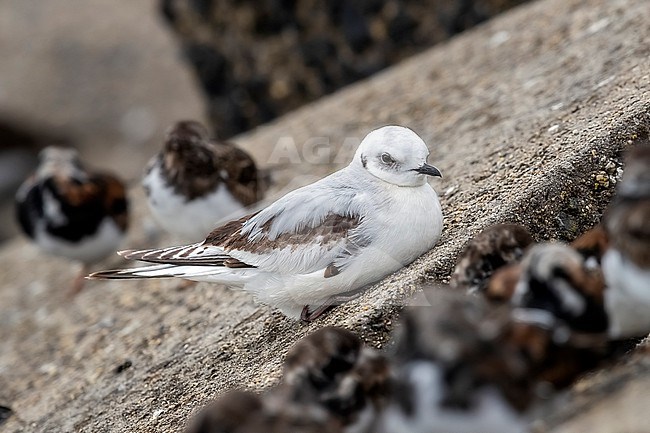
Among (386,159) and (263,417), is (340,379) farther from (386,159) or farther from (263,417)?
(386,159)

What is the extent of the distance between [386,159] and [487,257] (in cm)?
86

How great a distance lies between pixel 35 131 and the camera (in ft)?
42.2

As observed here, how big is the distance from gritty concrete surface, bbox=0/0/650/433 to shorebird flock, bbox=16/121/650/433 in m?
0.14

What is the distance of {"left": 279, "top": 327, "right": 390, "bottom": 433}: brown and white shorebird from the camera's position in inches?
121

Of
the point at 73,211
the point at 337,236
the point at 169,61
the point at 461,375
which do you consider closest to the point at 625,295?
the point at 461,375

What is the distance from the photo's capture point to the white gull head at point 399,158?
401 cm

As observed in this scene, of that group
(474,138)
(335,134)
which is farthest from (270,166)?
(474,138)

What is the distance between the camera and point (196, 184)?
5.83 meters

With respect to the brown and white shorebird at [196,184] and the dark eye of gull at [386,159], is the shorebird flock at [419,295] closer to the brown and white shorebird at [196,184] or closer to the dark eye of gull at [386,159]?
the dark eye of gull at [386,159]

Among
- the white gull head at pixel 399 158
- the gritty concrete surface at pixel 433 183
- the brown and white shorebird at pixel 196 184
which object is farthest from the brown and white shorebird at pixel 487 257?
the brown and white shorebird at pixel 196 184

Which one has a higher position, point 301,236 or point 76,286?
point 301,236

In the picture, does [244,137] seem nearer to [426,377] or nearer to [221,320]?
[221,320]

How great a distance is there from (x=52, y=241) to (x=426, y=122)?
8.95 feet

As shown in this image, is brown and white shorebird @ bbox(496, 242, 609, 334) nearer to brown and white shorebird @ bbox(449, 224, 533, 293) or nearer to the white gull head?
brown and white shorebird @ bbox(449, 224, 533, 293)
